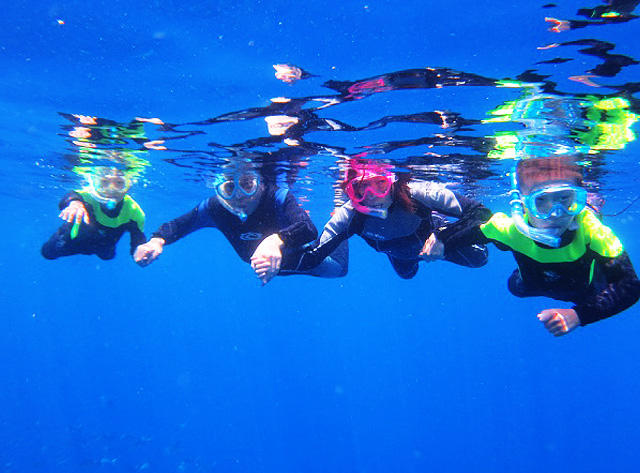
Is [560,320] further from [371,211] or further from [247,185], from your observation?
[247,185]

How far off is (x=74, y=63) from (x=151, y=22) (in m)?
2.29

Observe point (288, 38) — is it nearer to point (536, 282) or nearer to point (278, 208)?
point (278, 208)

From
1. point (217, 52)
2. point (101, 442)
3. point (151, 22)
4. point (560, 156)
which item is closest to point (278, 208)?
point (217, 52)

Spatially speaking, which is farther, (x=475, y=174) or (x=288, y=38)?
(x=475, y=174)

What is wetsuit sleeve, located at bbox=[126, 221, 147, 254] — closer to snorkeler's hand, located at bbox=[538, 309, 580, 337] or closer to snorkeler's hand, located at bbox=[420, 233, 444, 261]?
snorkeler's hand, located at bbox=[420, 233, 444, 261]

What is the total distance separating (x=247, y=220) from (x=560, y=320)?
5806 millimetres

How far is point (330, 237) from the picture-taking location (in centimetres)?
693

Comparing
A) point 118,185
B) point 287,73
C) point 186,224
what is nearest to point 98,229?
point 118,185

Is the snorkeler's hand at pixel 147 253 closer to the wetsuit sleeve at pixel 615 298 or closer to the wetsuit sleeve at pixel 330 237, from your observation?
the wetsuit sleeve at pixel 330 237

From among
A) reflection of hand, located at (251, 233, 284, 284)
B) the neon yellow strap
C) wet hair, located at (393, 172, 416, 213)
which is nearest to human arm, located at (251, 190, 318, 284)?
reflection of hand, located at (251, 233, 284, 284)

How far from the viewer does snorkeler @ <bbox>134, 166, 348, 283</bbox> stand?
23.4ft

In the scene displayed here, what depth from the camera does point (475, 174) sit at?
15.1 meters

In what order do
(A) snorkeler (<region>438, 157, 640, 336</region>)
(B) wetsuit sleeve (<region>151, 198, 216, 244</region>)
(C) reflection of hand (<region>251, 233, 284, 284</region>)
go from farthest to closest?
(B) wetsuit sleeve (<region>151, 198, 216, 244</region>) → (C) reflection of hand (<region>251, 233, 284, 284</region>) → (A) snorkeler (<region>438, 157, 640, 336</region>)

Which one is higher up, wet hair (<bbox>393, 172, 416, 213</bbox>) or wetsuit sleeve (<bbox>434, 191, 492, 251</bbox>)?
wet hair (<bbox>393, 172, 416, 213</bbox>)
